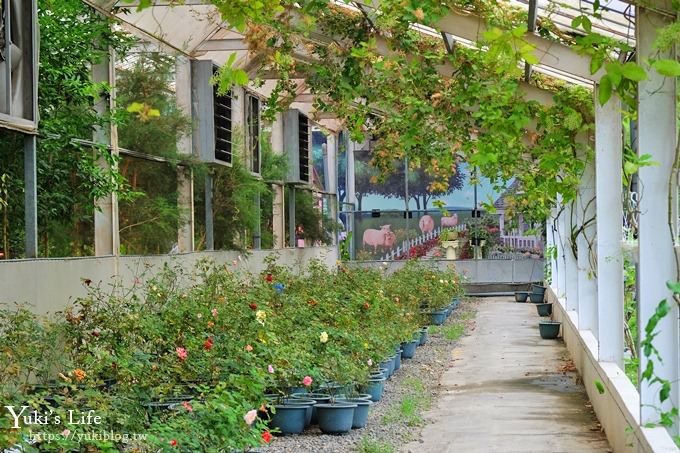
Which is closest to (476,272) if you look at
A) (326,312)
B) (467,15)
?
(326,312)

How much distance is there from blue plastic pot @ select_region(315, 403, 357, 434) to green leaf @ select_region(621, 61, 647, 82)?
4266 mm

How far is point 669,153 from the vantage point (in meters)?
5.04

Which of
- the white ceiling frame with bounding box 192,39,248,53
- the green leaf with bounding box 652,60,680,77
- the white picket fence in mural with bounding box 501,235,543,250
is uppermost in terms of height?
the white ceiling frame with bounding box 192,39,248,53

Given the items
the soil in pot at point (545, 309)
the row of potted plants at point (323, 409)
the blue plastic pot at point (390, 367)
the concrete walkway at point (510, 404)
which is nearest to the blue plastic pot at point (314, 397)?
the row of potted plants at point (323, 409)

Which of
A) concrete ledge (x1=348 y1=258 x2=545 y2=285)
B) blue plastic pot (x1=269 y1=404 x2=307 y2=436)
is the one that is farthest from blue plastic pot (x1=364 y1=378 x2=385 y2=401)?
concrete ledge (x1=348 y1=258 x2=545 y2=285)

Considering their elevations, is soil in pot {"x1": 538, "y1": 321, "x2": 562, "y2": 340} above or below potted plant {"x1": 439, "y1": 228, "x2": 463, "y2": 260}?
below

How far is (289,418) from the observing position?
23.0 ft

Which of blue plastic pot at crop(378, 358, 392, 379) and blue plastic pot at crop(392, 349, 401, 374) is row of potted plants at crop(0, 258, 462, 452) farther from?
blue plastic pot at crop(392, 349, 401, 374)

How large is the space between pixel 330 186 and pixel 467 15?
1561 cm

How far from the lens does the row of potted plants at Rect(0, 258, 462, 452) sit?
15.5ft

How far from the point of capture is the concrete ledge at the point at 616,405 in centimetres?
516

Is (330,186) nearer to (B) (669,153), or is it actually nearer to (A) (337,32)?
(A) (337,32)

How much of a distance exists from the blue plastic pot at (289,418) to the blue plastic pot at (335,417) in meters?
0.13

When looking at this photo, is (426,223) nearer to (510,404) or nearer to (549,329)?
(549,329)
